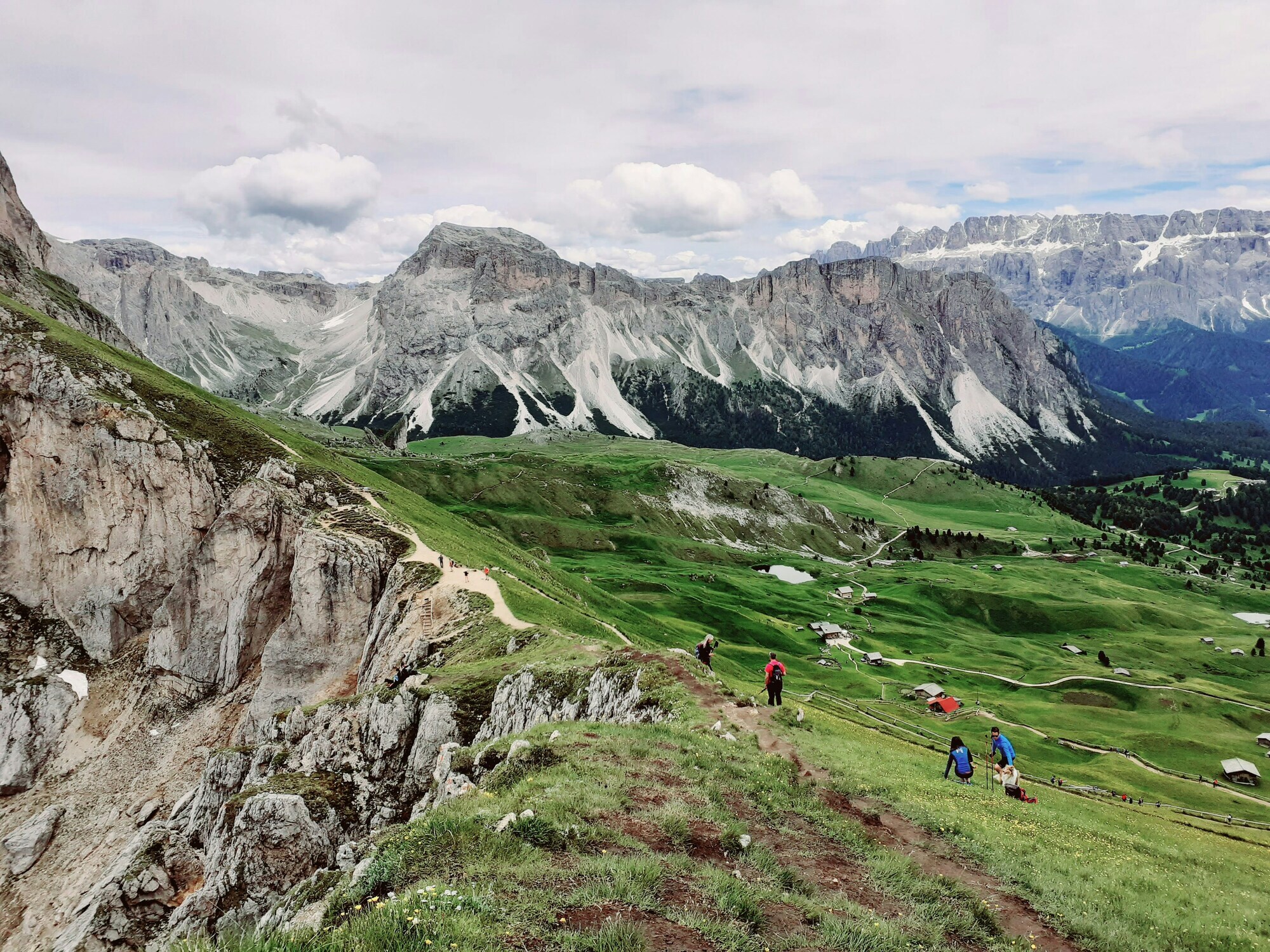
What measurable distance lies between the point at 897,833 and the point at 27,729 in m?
80.7

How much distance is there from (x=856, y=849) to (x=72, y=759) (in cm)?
7812

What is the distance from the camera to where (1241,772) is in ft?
287

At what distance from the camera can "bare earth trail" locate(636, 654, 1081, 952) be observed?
1639cm

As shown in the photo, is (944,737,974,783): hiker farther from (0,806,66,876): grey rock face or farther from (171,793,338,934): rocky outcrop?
(0,806,66,876): grey rock face

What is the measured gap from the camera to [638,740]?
83.1 ft

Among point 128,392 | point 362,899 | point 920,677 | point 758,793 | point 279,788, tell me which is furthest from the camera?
point 920,677

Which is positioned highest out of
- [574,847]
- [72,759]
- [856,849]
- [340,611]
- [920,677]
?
[574,847]

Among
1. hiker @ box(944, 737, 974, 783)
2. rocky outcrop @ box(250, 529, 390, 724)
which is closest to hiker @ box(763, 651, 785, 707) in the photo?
hiker @ box(944, 737, 974, 783)

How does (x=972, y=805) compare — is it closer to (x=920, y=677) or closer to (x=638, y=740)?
(x=638, y=740)

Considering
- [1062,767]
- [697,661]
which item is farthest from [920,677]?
[697,661]

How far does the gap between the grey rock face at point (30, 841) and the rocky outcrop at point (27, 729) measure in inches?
267

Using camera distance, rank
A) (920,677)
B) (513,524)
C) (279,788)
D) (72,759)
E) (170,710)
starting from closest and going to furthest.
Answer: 1. (279,788)
2. (72,759)
3. (170,710)
4. (920,677)
5. (513,524)

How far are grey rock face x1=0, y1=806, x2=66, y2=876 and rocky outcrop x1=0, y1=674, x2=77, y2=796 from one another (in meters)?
6.78

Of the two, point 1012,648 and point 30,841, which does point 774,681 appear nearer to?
point 30,841
